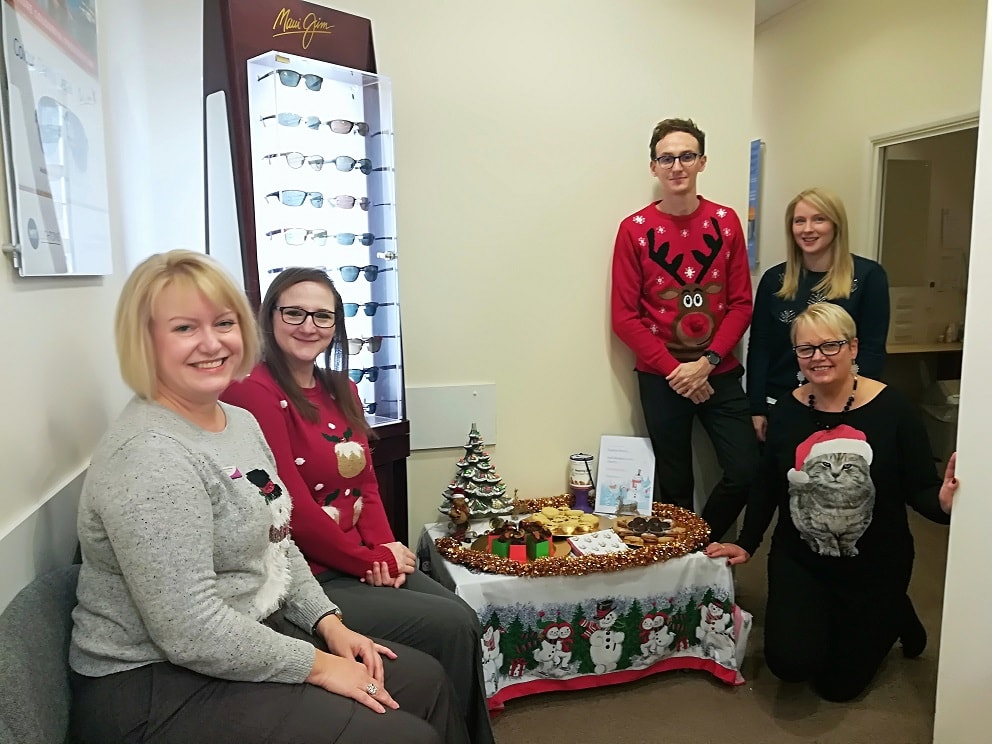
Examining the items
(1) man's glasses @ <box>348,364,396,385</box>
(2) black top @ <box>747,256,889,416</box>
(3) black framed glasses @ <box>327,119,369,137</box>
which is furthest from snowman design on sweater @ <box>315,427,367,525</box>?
(2) black top @ <box>747,256,889,416</box>

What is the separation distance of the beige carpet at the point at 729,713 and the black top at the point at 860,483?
411 millimetres

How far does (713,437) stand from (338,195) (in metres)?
1.58

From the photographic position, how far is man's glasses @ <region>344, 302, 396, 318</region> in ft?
7.02

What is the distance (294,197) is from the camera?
6.61ft

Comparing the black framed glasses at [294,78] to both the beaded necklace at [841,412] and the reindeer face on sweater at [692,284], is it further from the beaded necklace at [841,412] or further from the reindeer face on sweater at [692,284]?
the beaded necklace at [841,412]

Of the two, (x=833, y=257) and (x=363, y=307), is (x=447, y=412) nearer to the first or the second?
(x=363, y=307)

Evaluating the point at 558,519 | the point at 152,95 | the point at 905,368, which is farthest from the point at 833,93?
the point at 152,95

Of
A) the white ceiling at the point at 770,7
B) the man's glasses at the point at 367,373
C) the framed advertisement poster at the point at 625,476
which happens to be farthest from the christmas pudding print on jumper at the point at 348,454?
the white ceiling at the point at 770,7

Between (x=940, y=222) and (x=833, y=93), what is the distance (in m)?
0.97

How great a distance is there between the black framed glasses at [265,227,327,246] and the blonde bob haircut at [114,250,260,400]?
2.22ft

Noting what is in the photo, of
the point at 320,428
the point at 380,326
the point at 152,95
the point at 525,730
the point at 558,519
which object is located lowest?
the point at 525,730

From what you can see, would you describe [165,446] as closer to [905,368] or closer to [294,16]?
[294,16]

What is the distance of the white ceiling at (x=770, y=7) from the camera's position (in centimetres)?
432

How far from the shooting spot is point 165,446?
47.3 inches
